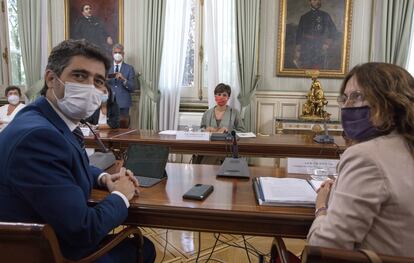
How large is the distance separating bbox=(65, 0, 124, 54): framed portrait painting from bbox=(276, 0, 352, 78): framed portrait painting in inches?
99.5

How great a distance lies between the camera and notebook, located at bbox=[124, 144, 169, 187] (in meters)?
1.68

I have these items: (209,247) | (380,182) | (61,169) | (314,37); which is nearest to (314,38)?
(314,37)

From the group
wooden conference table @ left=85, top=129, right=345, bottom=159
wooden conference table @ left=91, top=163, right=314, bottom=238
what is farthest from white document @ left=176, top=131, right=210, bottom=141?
wooden conference table @ left=91, top=163, right=314, bottom=238

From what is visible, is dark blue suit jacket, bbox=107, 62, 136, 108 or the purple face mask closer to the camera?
the purple face mask

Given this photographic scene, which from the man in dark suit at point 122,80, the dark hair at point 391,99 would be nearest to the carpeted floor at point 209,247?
the dark hair at point 391,99

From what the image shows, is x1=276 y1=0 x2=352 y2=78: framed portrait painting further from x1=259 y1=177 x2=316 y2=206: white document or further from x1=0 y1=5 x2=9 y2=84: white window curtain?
x1=0 y1=5 x2=9 y2=84: white window curtain

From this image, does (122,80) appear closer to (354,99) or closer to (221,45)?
(221,45)

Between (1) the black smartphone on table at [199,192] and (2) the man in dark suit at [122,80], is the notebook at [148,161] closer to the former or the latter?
(1) the black smartphone on table at [199,192]

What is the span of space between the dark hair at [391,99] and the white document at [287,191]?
0.46 meters

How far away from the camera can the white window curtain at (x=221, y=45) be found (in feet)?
16.4

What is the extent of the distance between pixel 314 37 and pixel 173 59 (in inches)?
84.1

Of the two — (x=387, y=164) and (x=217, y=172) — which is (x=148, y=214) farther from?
(x=387, y=164)

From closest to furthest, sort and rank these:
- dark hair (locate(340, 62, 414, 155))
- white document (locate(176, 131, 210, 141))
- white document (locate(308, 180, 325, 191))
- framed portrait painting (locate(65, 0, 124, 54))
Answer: dark hair (locate(340, 62, 414, 155)) < white document (locate(308, 180, 325, 191)) < white document (locate(176, 131, 210, 141)) < framed portrait painting (locate(65, 0, 124, 54))

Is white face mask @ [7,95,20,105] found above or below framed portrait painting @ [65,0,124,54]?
below
